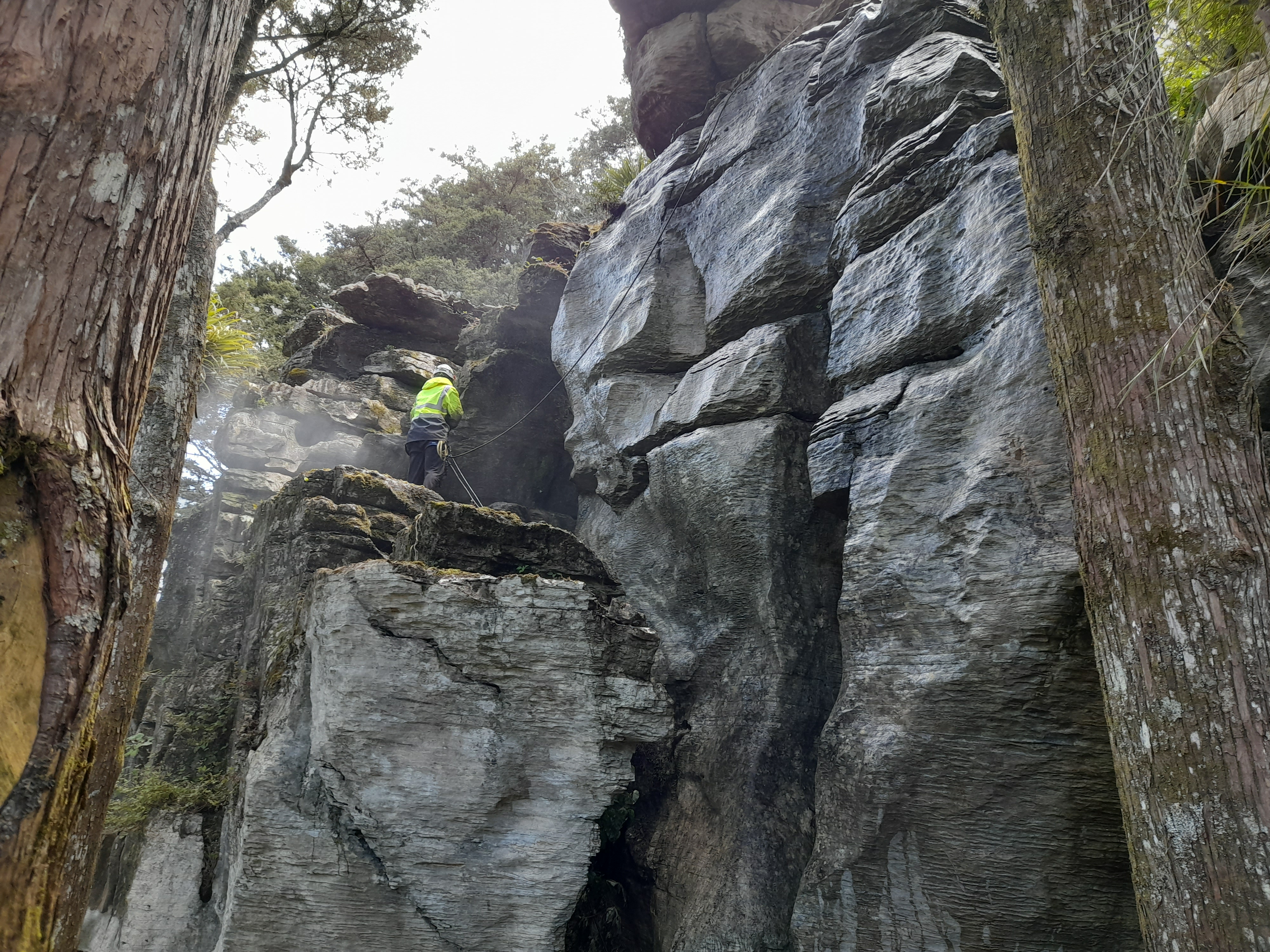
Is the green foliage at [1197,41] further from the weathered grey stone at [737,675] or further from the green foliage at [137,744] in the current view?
the green foliage at [137,744]

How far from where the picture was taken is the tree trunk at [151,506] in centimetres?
451

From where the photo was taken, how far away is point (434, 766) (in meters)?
5.83

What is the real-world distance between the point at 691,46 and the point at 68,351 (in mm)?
13083

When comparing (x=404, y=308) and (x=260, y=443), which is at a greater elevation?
(x=404, y=308)

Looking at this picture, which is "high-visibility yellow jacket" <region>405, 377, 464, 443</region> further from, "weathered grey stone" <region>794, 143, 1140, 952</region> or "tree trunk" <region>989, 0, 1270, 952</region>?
"tree trunk" <region>989, 0, 1270, 952</region>

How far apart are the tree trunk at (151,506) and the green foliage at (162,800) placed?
1.66 m

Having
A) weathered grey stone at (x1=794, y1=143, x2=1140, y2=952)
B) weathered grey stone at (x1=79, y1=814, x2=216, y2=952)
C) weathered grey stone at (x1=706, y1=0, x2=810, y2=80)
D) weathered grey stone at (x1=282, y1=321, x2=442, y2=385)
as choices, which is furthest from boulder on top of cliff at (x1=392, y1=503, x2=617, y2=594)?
weathered grey stone at (x1=706, y1=0, x2=810, y2=80)

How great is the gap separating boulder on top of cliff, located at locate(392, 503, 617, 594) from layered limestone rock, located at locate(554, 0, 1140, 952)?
4.49 feet

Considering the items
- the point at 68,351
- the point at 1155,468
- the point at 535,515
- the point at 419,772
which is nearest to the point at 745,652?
the point at 419,772

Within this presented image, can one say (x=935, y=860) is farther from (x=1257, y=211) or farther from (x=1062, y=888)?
(x=1257, y=211)

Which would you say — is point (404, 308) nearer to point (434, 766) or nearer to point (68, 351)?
point (434, 766)

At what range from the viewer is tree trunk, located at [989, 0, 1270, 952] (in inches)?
128

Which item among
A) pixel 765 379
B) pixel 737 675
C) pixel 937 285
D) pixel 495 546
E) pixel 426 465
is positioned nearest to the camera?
pixel 937 285

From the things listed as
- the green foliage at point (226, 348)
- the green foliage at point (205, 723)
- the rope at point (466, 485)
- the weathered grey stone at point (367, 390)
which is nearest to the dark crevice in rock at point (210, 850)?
the green foliage at point (205, 723)
